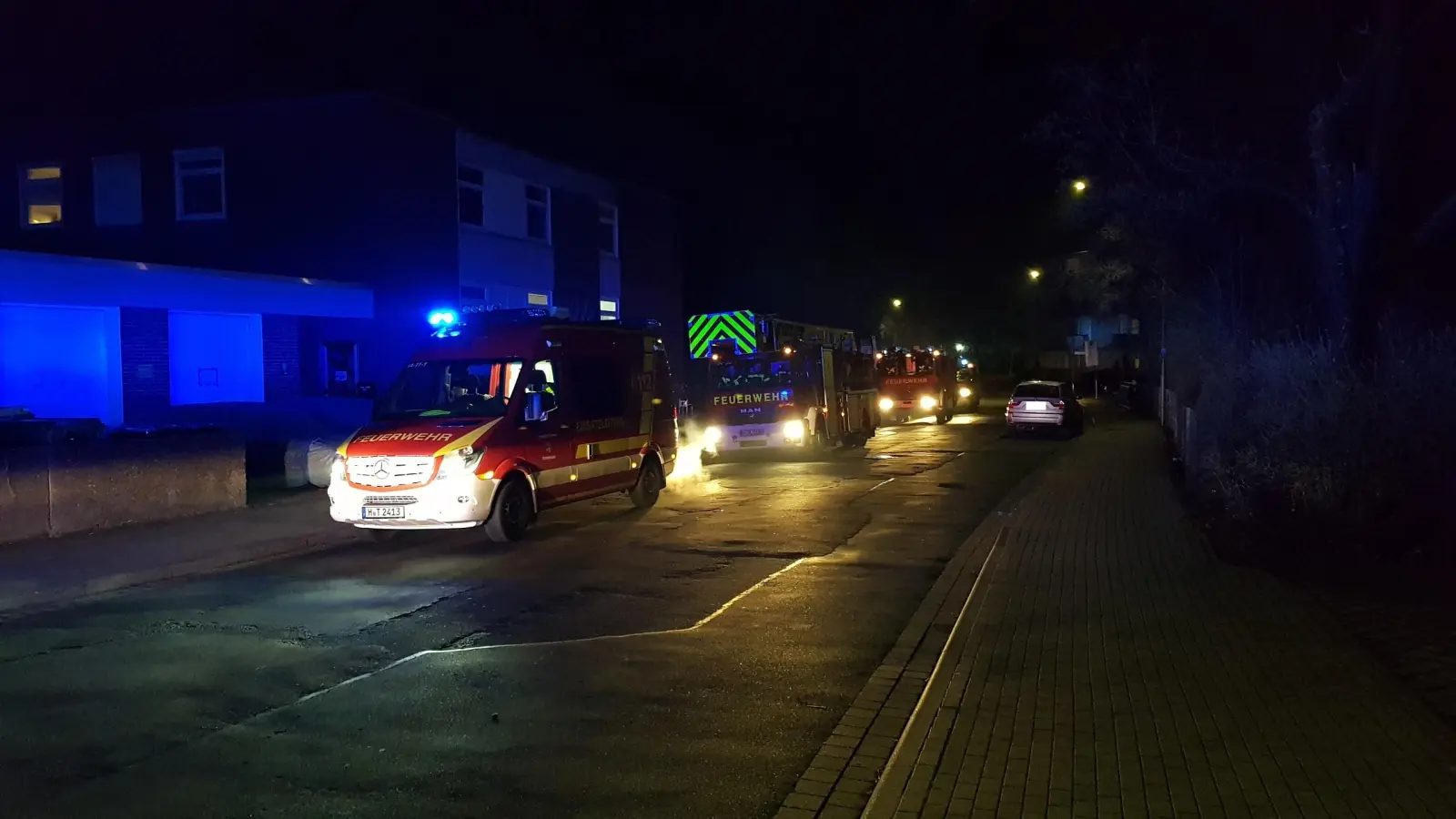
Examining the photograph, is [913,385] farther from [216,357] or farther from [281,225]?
[216,357]

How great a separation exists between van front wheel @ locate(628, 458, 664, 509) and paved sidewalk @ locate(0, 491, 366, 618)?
3838 mm

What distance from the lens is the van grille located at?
40.2ft

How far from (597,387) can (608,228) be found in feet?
64.8

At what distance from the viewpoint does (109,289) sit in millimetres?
19516

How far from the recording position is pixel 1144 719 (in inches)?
241

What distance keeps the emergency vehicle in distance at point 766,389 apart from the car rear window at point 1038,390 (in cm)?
853

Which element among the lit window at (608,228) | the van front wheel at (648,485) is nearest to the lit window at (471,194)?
the lit window at (608,228)

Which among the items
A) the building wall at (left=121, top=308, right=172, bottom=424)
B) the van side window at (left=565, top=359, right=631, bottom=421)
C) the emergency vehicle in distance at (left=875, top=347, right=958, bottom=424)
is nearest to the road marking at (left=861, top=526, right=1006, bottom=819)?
the van side window at (left=565, top=359, right=631, bottom=421)

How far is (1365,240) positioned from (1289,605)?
6.56 meters

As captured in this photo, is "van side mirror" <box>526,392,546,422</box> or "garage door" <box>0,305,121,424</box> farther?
"garage door" <box>0,305,121,424</box>

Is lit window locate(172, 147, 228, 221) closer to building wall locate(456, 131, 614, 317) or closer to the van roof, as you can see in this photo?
building wall locate(456, 131, 614, 317)

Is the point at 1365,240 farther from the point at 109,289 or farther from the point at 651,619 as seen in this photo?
the point at 109,289

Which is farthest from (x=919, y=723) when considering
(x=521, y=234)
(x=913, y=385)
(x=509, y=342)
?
(x=913, y=385)

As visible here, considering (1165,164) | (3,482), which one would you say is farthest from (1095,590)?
(3,482)
